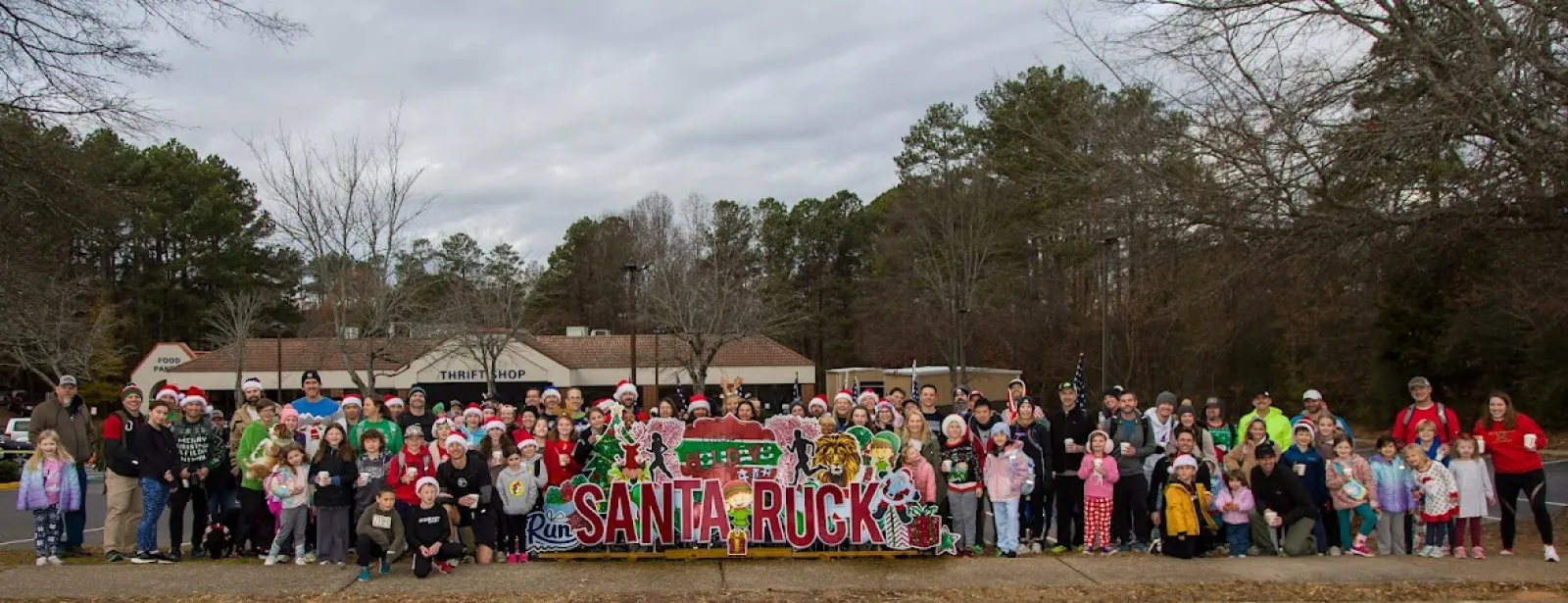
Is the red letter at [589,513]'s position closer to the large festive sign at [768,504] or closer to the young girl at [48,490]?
the large festive sign at [768,504]

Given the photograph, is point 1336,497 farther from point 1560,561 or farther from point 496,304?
point 496,304

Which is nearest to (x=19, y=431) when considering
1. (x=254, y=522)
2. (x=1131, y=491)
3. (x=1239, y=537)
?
(x=254, y=522)

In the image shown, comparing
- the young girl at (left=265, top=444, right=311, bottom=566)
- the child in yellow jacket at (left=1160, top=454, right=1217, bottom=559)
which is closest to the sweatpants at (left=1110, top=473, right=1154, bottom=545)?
the child in yellow jacket at (left=1160, top=454, right=1217, bottom=559)

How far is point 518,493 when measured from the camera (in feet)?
29.6

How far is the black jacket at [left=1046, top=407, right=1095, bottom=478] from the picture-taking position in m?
9.72

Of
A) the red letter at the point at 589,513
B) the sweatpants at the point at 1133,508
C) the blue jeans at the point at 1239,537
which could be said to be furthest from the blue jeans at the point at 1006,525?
the red letter at the point at 589,513

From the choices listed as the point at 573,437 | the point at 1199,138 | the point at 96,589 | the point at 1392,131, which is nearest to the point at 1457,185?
the point at 1392,131

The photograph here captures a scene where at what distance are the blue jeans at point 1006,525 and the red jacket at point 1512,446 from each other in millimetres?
4013

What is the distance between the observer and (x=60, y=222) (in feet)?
29.7

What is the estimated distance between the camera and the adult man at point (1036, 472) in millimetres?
9461

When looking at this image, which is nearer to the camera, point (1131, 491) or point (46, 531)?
point (46, 531)

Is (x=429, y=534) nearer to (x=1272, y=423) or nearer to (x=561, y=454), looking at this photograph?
(x=561, y=454)

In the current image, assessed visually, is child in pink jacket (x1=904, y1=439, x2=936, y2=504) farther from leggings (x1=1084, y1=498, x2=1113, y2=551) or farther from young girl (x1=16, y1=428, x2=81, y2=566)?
young girl (x1=16, y1=428, x2=81, y2=566)

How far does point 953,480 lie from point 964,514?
1.11 ft
